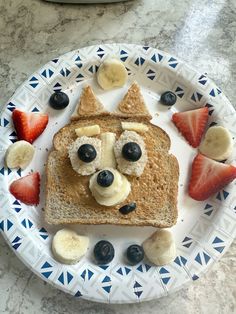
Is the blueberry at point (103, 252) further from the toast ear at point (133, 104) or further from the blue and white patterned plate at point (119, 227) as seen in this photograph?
the toast ear at point (133, 104)

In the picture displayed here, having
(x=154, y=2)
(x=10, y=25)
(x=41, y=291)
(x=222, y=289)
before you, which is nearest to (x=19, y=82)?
(x=10, y=25)

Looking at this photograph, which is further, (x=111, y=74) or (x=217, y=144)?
(x=111, y=74)

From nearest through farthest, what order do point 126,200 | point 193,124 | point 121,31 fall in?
point 126,200 < point 193,124 < point 121,31

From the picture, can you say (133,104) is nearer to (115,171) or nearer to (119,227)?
(115,171)

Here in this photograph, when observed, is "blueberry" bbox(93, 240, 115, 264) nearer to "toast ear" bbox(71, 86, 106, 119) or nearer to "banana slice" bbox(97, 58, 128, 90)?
"toast ear" bbox(71, 86, 106, 119)

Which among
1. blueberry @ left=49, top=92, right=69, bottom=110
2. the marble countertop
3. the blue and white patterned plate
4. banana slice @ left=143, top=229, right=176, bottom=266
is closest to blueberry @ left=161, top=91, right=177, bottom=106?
the blue and white patterned plate

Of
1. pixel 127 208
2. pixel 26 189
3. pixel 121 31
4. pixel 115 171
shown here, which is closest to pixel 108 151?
pixel 115 171

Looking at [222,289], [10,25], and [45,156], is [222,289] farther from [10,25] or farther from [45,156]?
[10,25]
